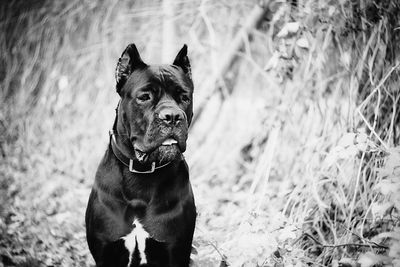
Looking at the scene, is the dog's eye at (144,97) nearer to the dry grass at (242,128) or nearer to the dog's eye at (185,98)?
the dog's eye at (185,98)

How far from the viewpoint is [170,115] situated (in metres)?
2.19

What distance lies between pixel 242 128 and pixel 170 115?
3060 millimetres

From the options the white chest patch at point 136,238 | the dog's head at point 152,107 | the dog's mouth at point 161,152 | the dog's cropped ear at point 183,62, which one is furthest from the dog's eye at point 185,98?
the white chest patch at point 136,238

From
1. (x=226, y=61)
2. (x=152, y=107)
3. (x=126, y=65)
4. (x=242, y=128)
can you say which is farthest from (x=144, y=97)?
(x=242, y=128)

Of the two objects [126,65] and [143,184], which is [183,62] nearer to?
[126,65]

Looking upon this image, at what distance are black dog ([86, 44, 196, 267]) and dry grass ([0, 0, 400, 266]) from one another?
1.25 feet

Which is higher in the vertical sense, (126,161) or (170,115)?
(170,115)

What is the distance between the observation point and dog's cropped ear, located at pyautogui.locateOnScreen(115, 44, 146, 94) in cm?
240

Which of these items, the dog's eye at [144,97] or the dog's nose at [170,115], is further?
the dog's eye at [144,97]

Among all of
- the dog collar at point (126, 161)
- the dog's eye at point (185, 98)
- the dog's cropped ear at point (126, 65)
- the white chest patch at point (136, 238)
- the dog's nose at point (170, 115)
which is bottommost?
the white chest patch at point (136, 238)

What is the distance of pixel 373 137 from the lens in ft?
9.87

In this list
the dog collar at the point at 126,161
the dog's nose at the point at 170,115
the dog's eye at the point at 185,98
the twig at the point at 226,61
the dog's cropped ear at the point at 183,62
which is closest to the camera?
the dog's nose at the point at 170,115

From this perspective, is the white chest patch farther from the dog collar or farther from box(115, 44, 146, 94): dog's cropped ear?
box(115, 44, 146, 94): dog's cropped ear

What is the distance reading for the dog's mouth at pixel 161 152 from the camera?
2.24 metres
